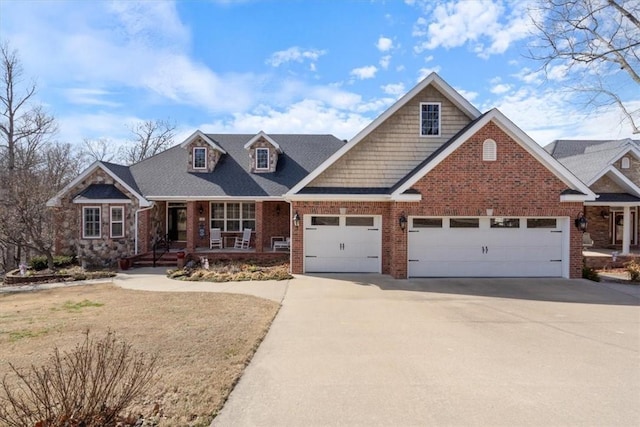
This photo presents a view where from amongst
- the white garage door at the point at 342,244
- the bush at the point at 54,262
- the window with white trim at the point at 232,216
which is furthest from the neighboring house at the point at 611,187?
the bush at the point at 54,262

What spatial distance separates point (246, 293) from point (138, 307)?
2858mm

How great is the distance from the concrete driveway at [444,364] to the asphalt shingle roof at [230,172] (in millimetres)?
9517

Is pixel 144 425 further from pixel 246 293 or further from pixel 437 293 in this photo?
pixel 437 293

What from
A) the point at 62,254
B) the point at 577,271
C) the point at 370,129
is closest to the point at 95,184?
the point at 62,254

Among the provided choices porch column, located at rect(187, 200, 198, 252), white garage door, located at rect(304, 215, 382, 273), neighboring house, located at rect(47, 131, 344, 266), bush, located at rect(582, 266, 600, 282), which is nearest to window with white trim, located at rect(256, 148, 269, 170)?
neighboring house, located at rect(47, 131, 344, 266)

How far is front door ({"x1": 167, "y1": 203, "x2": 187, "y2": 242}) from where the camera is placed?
19.5m

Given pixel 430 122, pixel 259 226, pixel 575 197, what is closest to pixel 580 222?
pixel 575 197

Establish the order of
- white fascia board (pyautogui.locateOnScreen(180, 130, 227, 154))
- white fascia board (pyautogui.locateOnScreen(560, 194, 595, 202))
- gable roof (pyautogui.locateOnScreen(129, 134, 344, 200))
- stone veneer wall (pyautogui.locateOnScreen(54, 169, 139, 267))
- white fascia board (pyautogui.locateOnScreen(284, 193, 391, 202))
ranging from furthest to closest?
white fascia board (pyautogui.locateOnScreen(180, 130, 227, 154))
gable roof (pyautogui.locateOnScreen(129, 134, 344, 200))
stone veneer wall (pyautogui.locateOnScreen(54, 169, 139, 267))
white fascia board (pyautogui.locateOnScreen(284, 193, 391, 202))
white fascia board (pyautogui.locateOnScreen(560, 194, 595, 202))

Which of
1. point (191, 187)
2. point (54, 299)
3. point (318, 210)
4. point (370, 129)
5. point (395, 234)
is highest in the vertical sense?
point (370, 129)

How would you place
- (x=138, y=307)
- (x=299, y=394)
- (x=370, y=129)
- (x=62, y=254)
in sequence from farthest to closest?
(x=62, y=254) → (x=370, y=129) → (x=138, y=307) → (x=299, y=394)

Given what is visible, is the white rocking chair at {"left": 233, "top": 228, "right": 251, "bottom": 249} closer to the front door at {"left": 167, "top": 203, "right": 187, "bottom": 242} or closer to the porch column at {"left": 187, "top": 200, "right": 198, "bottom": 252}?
the porch column at {"left": 187, "top": 200, "right": 198, "bottom": 252}

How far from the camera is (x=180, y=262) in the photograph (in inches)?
600

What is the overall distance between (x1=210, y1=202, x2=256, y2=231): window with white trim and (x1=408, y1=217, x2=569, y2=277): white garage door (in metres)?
9.84

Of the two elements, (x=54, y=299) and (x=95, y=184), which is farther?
(x=95, y=184)
